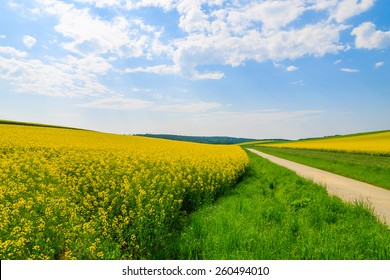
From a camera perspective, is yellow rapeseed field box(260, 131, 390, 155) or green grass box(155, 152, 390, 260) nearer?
green grass box(155, 152, 390, 260)

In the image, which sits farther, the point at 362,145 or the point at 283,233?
the point at 362,145

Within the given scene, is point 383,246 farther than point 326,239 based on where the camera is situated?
No

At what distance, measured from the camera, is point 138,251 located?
4.76 meters

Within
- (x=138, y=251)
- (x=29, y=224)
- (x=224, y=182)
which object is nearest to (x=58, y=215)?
(x=29, y=224)

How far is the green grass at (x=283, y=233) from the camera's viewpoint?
4594 millimetres

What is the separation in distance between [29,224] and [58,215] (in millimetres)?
593

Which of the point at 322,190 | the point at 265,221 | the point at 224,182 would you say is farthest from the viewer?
the point at 224,182

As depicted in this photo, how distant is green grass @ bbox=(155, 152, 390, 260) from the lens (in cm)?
459

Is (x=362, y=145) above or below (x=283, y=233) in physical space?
above

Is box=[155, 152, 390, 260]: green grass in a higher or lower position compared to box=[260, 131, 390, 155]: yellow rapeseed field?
lower

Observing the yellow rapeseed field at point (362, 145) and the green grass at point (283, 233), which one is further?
the yellow rapeseed field at point (362, 145)

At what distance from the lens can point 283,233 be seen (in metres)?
5.46

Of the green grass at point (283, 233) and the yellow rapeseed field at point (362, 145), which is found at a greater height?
the yellow rapeseed field at point (362, 145)

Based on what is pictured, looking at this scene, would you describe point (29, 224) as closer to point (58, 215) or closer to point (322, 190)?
point (58, 215)
